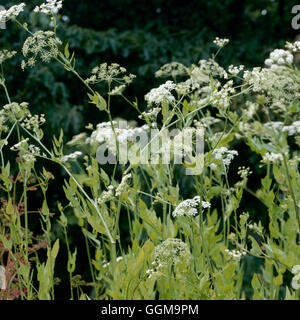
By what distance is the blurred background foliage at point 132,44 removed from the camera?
424 cm

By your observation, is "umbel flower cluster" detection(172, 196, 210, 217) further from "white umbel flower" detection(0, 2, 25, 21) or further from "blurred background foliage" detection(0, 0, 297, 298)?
"blurred background foliage" detection(0, 0, 297, 298)

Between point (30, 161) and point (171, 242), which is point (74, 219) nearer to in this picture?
point (30, 161)

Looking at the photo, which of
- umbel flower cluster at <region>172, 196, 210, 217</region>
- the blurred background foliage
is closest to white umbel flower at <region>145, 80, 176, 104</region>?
umbel flower cluster at <region>172, 196, 210, 217</region>

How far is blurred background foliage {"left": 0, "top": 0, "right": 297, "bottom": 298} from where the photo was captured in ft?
13.9

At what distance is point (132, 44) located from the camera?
4.68m

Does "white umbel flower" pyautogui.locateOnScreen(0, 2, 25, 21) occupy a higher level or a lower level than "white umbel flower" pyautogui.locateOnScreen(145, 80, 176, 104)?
higher

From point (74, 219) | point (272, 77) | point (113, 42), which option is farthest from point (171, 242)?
point (113, 42)

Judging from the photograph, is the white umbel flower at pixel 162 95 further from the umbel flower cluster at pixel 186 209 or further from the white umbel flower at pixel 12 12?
the white umbel flower at pixel 12 12

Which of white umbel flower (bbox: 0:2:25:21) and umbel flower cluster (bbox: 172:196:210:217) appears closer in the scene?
umbel flower cluster (bbox: 172:196:210:217)

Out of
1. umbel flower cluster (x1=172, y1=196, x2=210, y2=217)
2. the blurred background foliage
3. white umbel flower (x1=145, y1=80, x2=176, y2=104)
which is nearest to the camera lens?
umbel flower cluster (x1=172, y1=196, x2=210, y2=217)

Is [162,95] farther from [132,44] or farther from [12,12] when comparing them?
[132,44]

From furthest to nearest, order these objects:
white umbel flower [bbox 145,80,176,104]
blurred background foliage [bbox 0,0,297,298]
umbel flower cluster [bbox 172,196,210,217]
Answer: blurred background foliage [bbox 0,0,297,298] < white umbel flower [bbox 145,80,176,104] < umbel flower cluster [bbox 172,196,210,217]

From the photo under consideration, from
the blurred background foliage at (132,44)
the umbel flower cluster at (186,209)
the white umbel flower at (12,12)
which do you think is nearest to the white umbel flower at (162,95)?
the umbel flower cluster at (186,209)

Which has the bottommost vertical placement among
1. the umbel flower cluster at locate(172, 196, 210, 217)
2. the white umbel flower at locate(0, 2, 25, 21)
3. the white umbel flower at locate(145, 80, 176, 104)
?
the umbel flower cluster at locate(172, 196, 210, 217)
